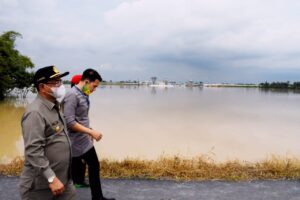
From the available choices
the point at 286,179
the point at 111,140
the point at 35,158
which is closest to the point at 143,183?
the point at 286,179

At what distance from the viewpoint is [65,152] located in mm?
2414

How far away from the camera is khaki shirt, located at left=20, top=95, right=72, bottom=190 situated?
2.18 meters

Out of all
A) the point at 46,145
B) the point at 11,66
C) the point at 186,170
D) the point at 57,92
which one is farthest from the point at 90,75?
the point at 11,66

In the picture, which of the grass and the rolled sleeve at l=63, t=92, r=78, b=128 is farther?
the grass

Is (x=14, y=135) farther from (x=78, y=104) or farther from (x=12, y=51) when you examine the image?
(x=12, y=51)

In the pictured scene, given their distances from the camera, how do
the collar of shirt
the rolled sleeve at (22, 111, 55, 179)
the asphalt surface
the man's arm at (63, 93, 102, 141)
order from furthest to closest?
1. the asphalt surface
2. the man's arm at (63, 93, 102, 141)
3. the collar of shirt
4. the rolled sleeve at (22, 111, 55, 179)

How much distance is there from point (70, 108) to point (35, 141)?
4.10 feet

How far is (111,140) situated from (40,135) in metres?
10.0

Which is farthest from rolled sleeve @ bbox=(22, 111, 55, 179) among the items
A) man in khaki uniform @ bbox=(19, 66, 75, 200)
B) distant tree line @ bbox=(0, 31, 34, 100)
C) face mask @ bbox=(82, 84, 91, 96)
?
distant tree line @ bbox=(0, 31, 34, 100)

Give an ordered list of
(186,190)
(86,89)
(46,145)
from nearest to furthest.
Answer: (46,145)
(86,89)
(186,190)

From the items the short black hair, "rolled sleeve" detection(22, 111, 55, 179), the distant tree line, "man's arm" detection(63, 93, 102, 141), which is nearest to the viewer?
"rolled sleeve" detection(22, 111, 55, 179)

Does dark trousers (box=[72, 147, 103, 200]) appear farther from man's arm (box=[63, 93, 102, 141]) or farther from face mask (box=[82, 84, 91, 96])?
face mask (box=[82, 84, 91, 96])

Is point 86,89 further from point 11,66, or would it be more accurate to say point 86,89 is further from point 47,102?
point 11,66

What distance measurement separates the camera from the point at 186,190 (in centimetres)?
430
